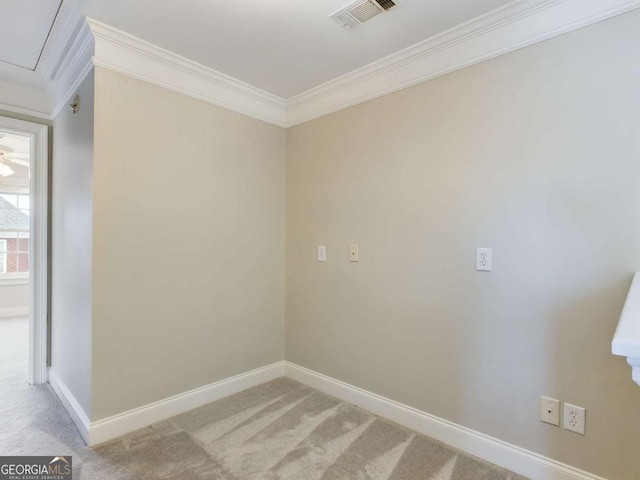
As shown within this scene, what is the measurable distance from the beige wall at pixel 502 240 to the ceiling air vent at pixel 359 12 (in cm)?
54

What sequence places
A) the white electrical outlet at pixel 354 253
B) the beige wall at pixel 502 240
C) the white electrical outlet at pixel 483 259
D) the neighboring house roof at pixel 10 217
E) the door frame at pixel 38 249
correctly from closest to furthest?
the beige wall at pixel 502 240 → the white electrical outlet at pixel 483 259 → the white electrical outlet at pixel 354 253 → the door frame at pixel 38 249 → the neighboring house roof at pixel 10 217

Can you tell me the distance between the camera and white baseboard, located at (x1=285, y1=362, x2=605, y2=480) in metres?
1.59

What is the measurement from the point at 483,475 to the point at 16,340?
5178 mm

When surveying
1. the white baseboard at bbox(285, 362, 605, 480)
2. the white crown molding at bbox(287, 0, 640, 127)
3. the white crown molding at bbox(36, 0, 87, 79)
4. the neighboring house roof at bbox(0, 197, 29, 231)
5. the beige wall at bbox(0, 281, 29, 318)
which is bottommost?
the white baseboard at bbox(285, 362, 605, 480)

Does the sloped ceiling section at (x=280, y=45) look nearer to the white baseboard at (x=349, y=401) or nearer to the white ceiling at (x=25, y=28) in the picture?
the white ceiling at (x=25, y=28)

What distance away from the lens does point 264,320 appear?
279 centimetres

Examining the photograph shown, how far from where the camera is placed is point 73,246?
221cm

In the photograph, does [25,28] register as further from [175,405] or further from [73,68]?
Result: [175,405]

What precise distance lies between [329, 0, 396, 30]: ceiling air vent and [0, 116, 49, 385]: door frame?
2.61 metres

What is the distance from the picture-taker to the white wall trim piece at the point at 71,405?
1.93 meters

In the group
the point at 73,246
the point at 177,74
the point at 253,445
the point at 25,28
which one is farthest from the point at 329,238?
the point at 25,28

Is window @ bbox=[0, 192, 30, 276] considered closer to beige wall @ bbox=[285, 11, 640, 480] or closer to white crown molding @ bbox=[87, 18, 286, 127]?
white crown molding @ bbox=[87, 18, 286, 127]
